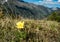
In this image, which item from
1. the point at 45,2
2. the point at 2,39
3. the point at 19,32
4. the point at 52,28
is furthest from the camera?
the point at 45,2

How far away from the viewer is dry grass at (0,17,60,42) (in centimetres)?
484

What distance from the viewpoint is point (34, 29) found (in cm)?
536

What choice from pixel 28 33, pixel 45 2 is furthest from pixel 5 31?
pixel 45 2

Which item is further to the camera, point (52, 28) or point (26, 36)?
point (52, 28)

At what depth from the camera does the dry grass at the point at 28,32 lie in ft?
15.9

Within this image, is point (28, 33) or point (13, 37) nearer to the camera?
point (13, 37)

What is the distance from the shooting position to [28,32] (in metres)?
5.21

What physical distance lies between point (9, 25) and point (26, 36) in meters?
0.42

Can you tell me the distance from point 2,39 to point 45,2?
4529 millimetres

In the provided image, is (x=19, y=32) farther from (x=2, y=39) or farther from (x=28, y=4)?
(x=28, y=4)

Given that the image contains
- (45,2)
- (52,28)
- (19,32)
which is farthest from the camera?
(45,2)

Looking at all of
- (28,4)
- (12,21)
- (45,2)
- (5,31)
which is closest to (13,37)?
(5,31)

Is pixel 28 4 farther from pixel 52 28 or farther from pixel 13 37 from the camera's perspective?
pixel 13 37

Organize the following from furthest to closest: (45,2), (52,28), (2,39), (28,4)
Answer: (28,4) < (45,2) < (52,28) < (2,39)
